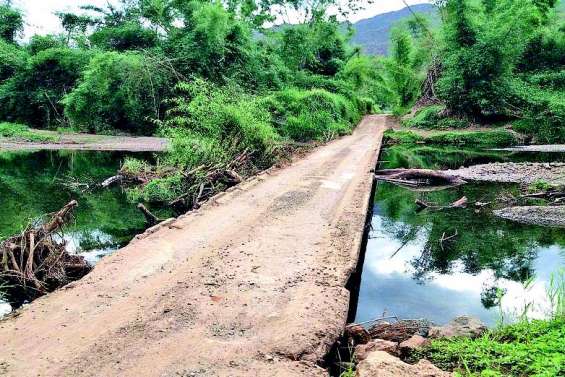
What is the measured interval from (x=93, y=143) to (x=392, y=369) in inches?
1136

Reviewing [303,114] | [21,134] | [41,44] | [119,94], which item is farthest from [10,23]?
[303,114]

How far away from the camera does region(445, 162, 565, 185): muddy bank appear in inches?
611

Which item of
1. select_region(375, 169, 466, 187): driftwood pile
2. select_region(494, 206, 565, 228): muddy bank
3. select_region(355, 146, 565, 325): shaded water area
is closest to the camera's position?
select_region(355, 146, 565, 325): shaded water area

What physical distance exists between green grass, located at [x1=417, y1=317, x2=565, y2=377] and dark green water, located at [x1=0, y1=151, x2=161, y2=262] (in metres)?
6.98

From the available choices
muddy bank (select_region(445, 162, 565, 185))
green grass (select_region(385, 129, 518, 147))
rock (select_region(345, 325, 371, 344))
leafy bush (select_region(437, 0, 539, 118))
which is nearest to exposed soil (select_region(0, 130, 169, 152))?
green grass (select_region(385, 129, 518, 147))

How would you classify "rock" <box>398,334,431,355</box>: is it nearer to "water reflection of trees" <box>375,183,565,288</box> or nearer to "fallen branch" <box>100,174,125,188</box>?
"water reflection of trees" <box>375,183,565,288</box>

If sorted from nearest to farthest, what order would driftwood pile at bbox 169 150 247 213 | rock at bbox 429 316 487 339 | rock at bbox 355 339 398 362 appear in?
rock at bbox 355 339 398 362
rock at bbox 429 316 487 339
driftwood pile at bbox 169 150 247 213

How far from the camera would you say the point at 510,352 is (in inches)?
Result: 167

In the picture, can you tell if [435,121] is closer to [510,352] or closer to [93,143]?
[93,143]

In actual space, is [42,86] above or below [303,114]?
above

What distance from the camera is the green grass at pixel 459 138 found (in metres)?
28.0

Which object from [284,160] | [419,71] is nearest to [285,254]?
[284,160]

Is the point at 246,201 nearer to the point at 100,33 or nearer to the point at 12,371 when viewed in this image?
the point at 12,371

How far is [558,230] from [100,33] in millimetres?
35053
